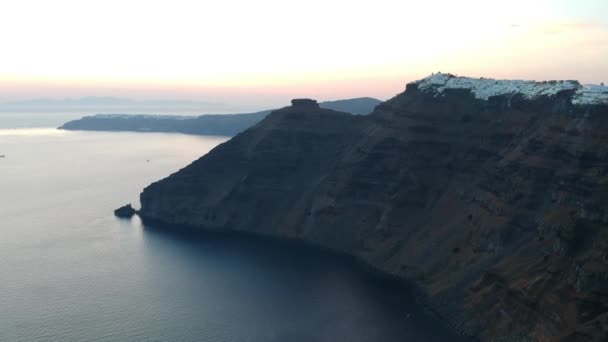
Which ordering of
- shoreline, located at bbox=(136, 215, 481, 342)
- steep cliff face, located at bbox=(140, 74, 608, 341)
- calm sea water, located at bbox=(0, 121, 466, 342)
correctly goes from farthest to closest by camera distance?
shoreline, located at bbox=(136, 215, 481, 342), calm sea water, located at bbox=(0, 121, 466, 342), steep cliff face, located at bbox=(140, 74, 608, 341)

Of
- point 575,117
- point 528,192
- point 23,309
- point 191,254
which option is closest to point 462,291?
point 528,192

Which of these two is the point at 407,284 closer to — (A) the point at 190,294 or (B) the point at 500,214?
(B) the point at 500,214

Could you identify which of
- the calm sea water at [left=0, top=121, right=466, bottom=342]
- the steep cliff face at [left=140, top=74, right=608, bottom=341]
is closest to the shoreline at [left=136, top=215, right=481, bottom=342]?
the steep cliff face at [left=140, top=74, right=608, bottom=341]

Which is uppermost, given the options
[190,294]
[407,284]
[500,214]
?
[500,214]

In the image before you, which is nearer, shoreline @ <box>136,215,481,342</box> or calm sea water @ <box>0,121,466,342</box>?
calm sea water @ <box>0,121,466,342</box>

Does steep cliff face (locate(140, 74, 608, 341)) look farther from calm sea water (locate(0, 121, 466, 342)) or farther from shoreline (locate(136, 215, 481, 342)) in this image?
calm sea water (locate(0, 121, 466, 342))

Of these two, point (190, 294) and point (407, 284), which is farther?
point (407, 284)

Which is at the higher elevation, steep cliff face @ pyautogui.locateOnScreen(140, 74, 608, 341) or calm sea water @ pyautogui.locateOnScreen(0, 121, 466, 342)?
steep cliff face @ pyautogui.locateOnScreen(140, 74, 608, 341)

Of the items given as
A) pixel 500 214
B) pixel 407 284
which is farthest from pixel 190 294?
pixel 500 214

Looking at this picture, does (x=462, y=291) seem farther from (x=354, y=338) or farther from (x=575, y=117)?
(x=575, y=117)

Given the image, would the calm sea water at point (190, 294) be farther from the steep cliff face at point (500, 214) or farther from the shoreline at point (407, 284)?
the steep cliff face at point (500, 214)

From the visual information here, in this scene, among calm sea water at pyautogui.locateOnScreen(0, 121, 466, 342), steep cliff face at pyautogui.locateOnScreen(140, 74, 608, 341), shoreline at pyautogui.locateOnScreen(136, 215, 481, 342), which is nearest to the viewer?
steep cliff face at pyautogui.locateOnScreen(140, 74, 608, 341)
